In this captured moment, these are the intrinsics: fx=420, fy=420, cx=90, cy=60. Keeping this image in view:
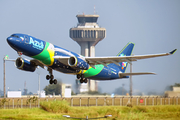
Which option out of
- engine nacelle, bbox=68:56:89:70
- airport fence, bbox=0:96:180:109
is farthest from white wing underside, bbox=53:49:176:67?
airport fence, bbox=0:96:180:109

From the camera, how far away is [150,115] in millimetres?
58844

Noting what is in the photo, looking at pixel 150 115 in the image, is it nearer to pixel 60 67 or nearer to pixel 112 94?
pixel 60 67

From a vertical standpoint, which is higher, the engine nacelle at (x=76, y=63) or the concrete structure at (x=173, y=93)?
the engine nacelle at (x=76, y=63)

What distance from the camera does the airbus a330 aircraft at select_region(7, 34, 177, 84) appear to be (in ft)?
163

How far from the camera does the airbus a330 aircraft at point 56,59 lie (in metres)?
49.7

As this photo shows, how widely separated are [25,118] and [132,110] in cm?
1997

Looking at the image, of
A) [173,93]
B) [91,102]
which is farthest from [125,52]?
[173,93]

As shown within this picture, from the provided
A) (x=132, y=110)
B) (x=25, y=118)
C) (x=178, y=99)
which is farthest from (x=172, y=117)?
(x=178, y=99)

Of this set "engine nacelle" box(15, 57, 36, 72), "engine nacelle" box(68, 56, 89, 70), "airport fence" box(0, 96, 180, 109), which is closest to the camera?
"engine nacelle" box(68, 56, 89, 70)

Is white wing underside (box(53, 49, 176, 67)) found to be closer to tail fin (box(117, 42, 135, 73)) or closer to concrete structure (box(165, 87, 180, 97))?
tail fin (box(117, 42, 135, 73))

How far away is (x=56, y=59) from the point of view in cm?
5353

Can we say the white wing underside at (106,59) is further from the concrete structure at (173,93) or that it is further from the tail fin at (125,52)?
the concrete structure at (173,93)

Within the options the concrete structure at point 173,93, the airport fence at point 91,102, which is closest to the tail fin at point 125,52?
the airport fence at point 91,102

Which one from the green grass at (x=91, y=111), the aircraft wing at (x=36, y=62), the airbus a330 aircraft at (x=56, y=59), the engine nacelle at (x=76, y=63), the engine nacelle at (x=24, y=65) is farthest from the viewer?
the green grass at (x=91, y=111)
